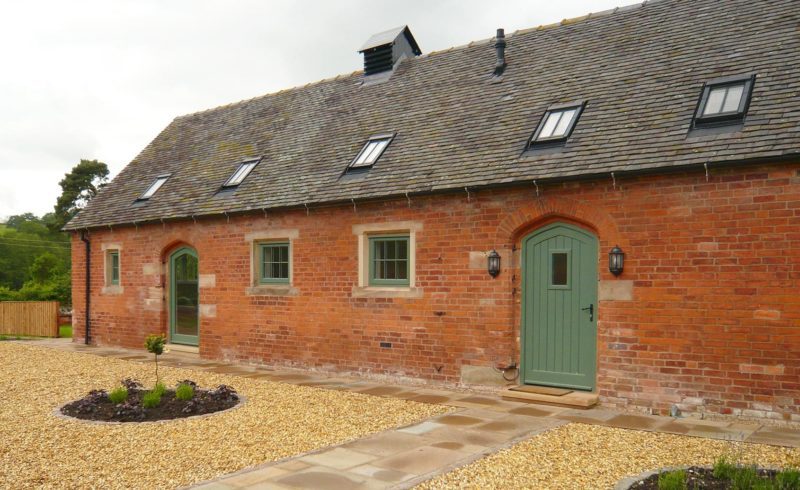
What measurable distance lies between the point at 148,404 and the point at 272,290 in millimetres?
4960

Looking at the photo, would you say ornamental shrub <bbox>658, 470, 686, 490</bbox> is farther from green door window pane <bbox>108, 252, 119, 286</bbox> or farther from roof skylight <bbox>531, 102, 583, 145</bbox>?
green door window pane <bbox>108, 252, 119, 286</bbox>

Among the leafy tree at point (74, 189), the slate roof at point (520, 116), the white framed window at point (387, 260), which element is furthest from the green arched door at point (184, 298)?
the leafy tree at point (74, 189)

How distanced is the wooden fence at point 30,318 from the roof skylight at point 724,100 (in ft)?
64.4

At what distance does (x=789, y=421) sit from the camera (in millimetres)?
7602

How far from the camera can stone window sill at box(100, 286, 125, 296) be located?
1670 cm

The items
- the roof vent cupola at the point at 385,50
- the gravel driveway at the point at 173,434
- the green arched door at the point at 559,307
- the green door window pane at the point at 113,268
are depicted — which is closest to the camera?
the gravel driveway at the point at 173,434

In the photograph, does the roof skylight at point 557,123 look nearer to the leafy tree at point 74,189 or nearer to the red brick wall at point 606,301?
the red brick wall at point 606,301

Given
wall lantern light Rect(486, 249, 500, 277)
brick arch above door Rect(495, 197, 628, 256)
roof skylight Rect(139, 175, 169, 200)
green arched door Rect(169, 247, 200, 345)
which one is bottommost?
green arched door Rect(169, 247, 200, 345)

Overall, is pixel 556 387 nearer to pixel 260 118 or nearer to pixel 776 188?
pixel 776 188

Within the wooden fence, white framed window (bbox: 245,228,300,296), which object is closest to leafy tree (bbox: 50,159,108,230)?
the wooden fence

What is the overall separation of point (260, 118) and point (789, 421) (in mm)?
13650

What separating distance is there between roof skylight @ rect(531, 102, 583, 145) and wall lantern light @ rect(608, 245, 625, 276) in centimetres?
200

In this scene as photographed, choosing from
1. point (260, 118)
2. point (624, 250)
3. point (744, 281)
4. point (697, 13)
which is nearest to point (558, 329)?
point (624, 250)

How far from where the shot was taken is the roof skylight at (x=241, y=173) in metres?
14.5
